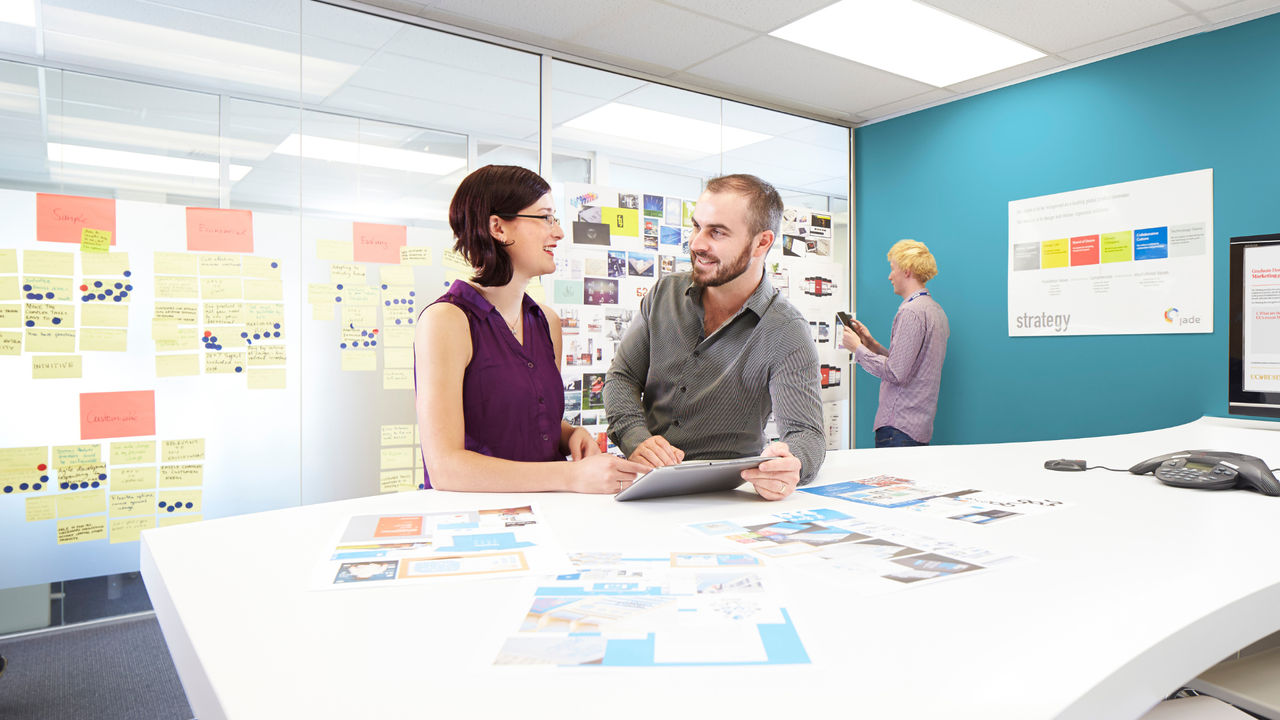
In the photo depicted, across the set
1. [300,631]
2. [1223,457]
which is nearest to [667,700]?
[300,631]

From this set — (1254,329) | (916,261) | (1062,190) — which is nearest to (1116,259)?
(1062,190)

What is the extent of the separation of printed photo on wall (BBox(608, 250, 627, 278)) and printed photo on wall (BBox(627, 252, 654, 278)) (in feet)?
0.09

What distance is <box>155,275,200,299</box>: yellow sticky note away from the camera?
113 inches

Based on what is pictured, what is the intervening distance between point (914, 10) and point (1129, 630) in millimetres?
3230

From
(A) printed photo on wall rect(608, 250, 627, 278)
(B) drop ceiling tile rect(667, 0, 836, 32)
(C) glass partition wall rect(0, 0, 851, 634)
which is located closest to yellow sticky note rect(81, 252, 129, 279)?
(C) glass partition wall rect(0, 0, 851, 634)

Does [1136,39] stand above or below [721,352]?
above

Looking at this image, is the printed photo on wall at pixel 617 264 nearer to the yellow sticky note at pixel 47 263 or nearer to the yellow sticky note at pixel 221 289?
the yellow sticky note at pixel 221 289

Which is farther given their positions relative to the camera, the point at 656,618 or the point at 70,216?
the point at 70,216

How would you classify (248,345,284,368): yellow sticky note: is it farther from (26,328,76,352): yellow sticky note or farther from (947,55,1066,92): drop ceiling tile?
(947,55,1066,92): drop ceiling tile

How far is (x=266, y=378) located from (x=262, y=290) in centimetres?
36

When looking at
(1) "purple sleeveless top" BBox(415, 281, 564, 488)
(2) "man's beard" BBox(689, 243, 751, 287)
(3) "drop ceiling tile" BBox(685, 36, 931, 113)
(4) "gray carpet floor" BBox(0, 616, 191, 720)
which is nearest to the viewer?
(1) "purple sleeveless top" BBox(415, 281, 564, 488)

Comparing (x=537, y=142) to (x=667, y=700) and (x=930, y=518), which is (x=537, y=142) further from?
(x=667, y=700)

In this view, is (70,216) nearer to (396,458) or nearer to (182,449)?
(182,449)

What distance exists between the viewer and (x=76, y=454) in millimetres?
2738
